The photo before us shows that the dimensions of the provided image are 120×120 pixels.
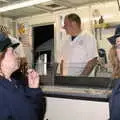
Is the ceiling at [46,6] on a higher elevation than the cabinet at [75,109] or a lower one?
Answer: higher

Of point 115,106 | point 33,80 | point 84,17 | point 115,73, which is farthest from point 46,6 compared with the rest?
point 115,106

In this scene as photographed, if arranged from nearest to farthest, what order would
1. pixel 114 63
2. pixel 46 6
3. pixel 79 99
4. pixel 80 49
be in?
pixel 79 99, pixel 114 63, pixel 80 49, pixel 46 6

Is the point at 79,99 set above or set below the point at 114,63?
below

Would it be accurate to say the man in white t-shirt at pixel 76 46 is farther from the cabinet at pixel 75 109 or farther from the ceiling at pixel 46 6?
the ceiling at pixel 46 6

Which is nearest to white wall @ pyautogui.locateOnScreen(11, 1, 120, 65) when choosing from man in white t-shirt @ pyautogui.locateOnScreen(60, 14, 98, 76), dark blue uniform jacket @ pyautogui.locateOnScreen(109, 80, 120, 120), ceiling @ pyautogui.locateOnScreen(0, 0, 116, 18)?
ceiling @ pyautogui.locateOnScreen(0, 0, 116, 18)

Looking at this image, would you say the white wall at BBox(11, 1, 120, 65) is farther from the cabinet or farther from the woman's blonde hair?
the cabinet

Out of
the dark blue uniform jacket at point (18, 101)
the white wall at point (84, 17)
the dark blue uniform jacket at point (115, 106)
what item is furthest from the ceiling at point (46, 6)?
the dark blue uniform jacket at point (115, 106)

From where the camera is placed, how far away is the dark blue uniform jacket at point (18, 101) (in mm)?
1447

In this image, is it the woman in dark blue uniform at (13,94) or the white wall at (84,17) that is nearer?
the woman in dark blue uniform at (13,94)

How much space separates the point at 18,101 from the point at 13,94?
0.05 metres

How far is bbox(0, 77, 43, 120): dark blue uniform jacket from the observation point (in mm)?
1447

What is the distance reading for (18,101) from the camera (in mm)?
1471

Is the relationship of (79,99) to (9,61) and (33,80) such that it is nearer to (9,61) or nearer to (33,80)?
(33,80)

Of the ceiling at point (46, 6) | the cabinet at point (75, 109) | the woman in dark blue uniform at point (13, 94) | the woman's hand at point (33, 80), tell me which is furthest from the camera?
the ceiling at point (46, 6)
